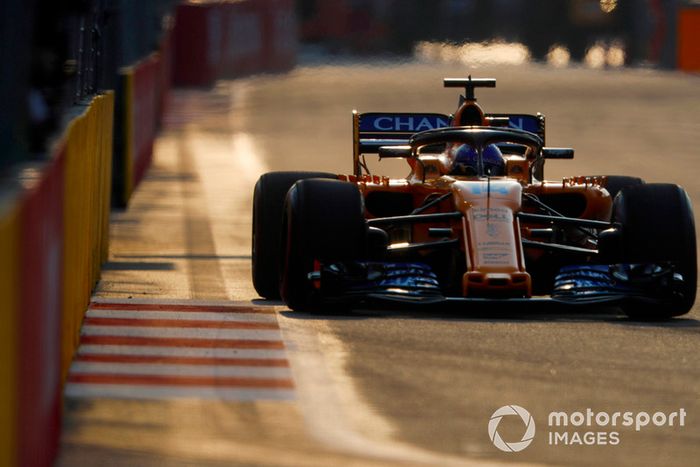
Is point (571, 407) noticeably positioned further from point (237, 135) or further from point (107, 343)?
point (237, 135)

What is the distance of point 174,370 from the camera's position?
9016 mm

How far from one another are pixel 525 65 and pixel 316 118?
17942 mm

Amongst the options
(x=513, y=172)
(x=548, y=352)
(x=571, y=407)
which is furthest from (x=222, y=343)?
(x=513, y=172)

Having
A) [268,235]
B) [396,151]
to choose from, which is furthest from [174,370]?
[396,151]

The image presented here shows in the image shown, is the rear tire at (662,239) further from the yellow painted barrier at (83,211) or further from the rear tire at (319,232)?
the yellow painted barrier at (83,211)

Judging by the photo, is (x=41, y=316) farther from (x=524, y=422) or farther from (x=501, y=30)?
(x=501, y=30)

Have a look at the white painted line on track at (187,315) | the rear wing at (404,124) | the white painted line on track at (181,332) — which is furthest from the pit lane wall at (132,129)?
the white painted line on track at (181,332)

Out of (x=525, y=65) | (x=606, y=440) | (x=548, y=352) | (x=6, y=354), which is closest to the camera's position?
(x=6, y=354)

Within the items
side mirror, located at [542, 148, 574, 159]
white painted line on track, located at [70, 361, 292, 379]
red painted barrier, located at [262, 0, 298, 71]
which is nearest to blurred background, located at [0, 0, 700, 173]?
red painted barrier, located at [262, 0, 298, 71]

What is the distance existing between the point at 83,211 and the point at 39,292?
132 inches

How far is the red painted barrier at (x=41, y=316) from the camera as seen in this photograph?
20.1 feet

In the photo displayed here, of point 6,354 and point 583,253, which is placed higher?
point 6,354

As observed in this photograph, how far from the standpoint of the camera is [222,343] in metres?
9.97

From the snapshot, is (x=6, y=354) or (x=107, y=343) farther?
(x=107, y=343)
